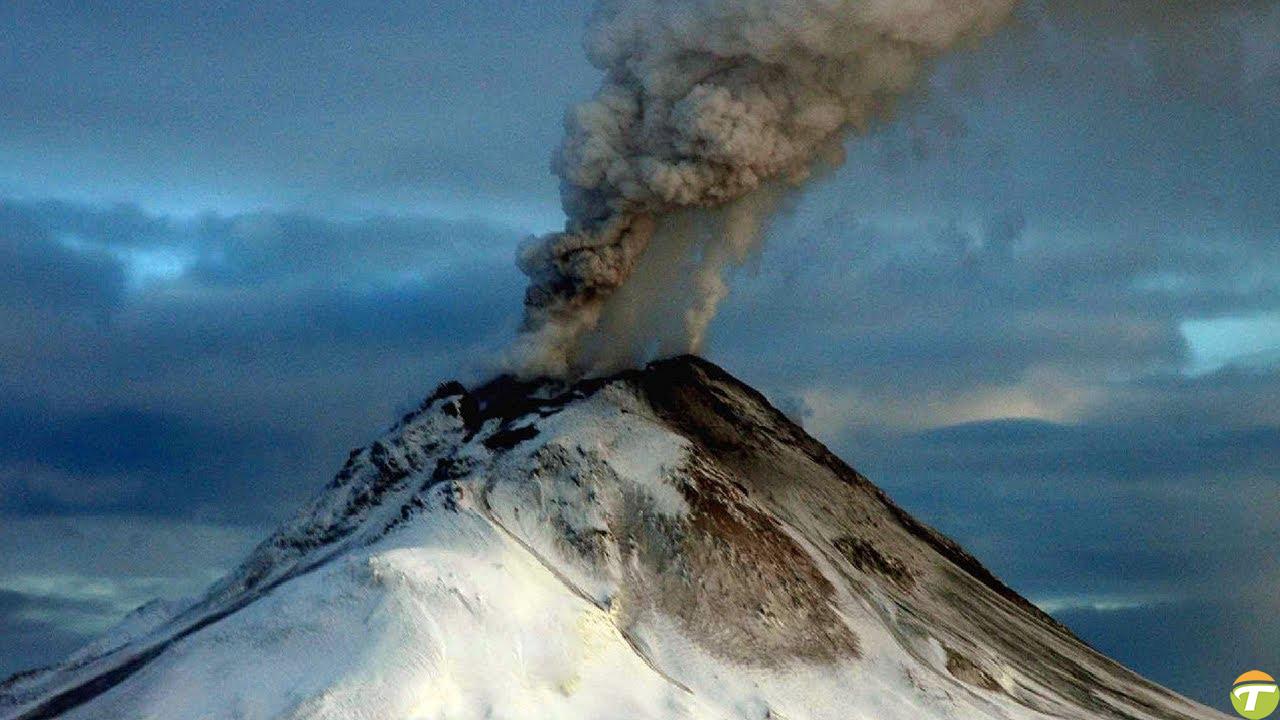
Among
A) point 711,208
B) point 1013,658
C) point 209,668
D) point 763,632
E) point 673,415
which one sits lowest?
point 209,668

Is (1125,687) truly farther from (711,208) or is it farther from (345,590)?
(345,590)

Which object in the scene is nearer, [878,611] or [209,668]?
[209,668]

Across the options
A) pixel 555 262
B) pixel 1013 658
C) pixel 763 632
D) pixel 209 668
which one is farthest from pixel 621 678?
pixel 555 262

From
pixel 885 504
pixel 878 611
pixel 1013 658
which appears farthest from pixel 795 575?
pixel 885 504

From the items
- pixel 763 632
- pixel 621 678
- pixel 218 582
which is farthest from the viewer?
pixel 218 582

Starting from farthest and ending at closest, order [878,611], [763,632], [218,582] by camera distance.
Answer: [218,582], [878,611], [763,632]

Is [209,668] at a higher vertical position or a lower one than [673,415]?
lower
